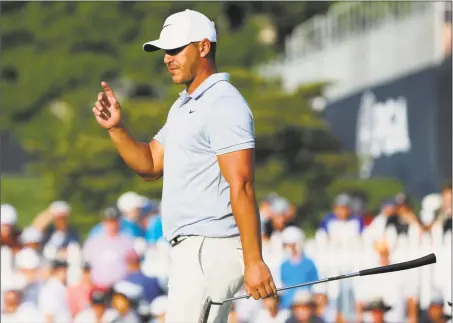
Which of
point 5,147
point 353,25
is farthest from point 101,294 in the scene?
point 5,147

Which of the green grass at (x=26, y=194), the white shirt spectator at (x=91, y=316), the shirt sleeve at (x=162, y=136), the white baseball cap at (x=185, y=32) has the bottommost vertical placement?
the white shirt spectator at (x=91, y=316)

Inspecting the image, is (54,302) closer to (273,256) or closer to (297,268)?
(297,268)

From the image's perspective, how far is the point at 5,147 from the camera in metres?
42.4

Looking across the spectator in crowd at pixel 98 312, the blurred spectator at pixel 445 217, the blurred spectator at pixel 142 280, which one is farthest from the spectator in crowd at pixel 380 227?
the spectator in crowd at pixel 98 312

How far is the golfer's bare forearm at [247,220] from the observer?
5484 mm

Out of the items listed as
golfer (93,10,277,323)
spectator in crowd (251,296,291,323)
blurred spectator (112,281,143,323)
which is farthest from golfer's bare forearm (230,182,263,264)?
spectator in crowd (251,296,291,323)

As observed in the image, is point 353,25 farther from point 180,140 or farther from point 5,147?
point 180,140

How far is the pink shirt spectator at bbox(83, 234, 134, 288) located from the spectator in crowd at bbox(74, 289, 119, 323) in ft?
2.31

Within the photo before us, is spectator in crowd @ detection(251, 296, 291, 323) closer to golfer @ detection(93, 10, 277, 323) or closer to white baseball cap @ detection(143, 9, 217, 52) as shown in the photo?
golfer @ detection(93, 10, 277, 323)

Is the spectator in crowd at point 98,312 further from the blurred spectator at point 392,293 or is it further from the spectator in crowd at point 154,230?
the blurred spectator at point 392,293

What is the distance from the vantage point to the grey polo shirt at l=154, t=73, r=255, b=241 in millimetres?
5617

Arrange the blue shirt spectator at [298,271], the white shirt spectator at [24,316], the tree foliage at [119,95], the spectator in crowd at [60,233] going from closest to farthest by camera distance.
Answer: the white shirt spectator at [24,316]
the blue shirt spectator at [298,271]
the spectator in crowd at [60,233]
the tree foliage at [119,95]

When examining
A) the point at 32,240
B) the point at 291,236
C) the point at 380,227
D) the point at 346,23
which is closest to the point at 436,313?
the point at 291,236

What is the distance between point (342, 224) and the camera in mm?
14055
